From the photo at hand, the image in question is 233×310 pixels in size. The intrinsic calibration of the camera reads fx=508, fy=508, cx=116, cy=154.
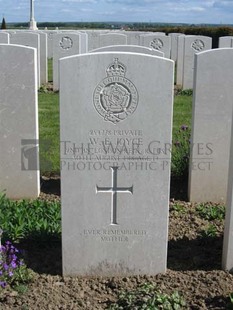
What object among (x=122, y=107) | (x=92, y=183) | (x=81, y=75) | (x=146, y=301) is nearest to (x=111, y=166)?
(x=92, y=183)

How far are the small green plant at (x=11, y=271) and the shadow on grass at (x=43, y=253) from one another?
0.53ft

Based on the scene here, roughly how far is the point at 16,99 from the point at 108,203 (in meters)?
2.07

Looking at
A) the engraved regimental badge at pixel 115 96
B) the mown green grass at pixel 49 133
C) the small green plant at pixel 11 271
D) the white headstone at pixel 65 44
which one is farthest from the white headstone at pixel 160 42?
the small green plant at pixel 11 271

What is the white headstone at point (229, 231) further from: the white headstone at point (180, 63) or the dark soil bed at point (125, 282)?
the white headstone at point (180, 63)

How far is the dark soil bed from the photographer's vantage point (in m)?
3.41

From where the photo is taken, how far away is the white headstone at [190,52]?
42.3 feet

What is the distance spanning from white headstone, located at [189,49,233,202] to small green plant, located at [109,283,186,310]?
214 cm

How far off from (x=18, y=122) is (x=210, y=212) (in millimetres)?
2164

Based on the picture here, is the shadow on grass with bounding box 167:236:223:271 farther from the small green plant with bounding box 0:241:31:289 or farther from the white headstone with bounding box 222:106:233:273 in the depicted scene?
the small green plant with bounding box 0:241:31:289

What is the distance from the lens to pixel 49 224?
4.33 m

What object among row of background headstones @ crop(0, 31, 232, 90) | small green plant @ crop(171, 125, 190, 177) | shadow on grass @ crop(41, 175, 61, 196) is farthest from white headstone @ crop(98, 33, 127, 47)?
shadow on grass @ crop(41, 175, 61, 196)

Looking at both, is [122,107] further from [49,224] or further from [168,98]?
[49,224]

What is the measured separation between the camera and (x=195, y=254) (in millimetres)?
4082

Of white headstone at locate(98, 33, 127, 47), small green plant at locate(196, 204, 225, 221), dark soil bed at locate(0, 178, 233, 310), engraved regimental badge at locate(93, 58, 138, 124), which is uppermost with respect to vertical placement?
white headstone at locate(98, 33, 127, 47)
